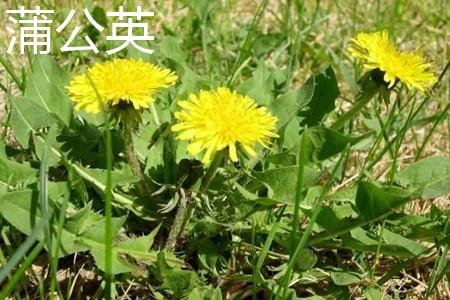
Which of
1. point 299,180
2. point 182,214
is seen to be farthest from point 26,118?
point 299,180

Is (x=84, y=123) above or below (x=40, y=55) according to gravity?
below

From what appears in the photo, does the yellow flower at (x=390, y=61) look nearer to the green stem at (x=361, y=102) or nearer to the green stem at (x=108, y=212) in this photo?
the green stem at (x=361, y=102)

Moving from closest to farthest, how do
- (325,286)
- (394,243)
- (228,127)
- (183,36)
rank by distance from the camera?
(228,127)
(394,243)
(325,286)
(183,36)

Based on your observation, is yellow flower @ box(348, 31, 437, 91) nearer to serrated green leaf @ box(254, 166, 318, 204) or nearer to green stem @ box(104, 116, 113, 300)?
serrated green leaf @ box(254, 166, 318, 204)

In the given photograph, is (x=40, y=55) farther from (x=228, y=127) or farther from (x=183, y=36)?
(x=183, y=36)

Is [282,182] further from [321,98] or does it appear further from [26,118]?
[26,118]

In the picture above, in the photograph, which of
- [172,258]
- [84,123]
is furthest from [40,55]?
[172,258]

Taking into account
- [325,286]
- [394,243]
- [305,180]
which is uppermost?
[305,180]
